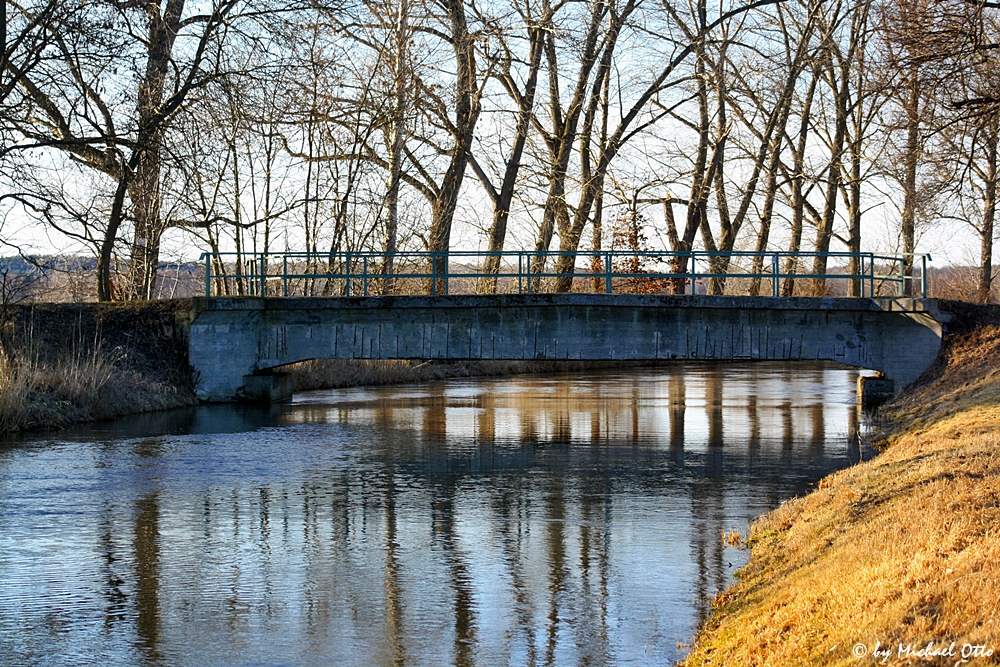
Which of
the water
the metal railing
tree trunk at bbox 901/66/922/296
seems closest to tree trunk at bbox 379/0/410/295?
the metal railing

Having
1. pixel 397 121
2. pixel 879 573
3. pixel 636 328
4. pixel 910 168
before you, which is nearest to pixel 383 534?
pixel 879 573

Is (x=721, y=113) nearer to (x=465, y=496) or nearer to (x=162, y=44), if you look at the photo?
(x=162, y=44)

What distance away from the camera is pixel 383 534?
1241cm

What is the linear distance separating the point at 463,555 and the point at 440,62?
25.7 metres

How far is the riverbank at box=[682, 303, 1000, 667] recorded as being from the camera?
21.2 ft

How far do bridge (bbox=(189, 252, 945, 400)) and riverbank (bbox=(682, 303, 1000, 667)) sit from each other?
12.4 meters

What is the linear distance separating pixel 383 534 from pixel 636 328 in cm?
1502

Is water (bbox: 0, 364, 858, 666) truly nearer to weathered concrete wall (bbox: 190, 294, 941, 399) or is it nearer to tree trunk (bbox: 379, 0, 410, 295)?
weathered concrete wall (bbox: 190, 294, 941, 399)

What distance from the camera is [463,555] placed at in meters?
11.3

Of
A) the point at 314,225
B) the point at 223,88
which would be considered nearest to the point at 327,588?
the point at 223,88

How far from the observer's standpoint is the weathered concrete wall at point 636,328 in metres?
26.2

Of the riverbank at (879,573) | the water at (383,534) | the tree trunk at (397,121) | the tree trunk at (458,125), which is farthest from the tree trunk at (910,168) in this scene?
the tree trunk at (397,121)

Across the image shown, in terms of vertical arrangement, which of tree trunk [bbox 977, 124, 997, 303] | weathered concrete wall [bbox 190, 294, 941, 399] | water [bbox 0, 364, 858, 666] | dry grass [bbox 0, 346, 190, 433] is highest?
tree trunk [bbox 977, 124, 997, 303]

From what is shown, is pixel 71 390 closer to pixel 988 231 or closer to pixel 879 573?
pixel 879 573
